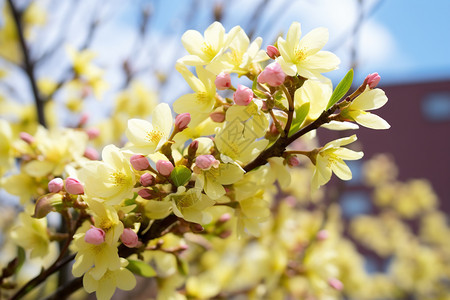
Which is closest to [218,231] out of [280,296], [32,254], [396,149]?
[32,254]

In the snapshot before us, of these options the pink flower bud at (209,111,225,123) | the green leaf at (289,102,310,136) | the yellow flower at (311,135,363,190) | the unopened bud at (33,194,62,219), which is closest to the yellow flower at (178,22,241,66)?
the pink flower bud at (209,111,225,123)

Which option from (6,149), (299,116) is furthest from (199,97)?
Result: (6,149)

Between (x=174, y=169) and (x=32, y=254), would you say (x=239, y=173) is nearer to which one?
(x=174, y=169)

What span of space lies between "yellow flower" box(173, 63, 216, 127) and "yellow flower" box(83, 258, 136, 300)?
0.35 metres

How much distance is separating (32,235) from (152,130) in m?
0.52

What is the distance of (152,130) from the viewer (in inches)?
32.8

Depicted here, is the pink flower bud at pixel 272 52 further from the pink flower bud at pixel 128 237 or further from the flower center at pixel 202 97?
the pink flower bud at pixel 128 237

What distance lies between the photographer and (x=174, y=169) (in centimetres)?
76

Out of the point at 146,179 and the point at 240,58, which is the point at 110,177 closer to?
the point at 146,179

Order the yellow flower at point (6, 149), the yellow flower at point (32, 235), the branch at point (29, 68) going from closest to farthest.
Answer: the yellow flower at point (32, 235) → the yellow flower at point (6, 149) → the branch at point (29, 68)

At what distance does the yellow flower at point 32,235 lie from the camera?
1.05 meters

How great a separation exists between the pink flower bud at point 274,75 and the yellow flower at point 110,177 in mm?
331

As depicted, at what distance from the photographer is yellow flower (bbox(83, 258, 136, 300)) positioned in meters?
0.82

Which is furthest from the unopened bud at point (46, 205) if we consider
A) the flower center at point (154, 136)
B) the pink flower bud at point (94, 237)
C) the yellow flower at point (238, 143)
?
the yellow flower at point (238, 143)
